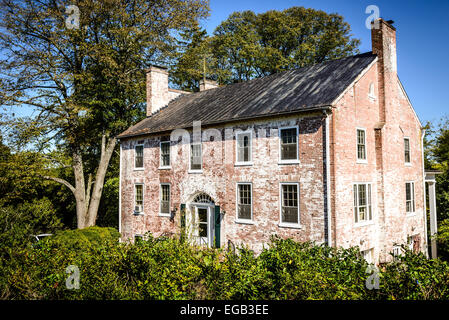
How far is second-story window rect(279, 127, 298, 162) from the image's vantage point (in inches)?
590

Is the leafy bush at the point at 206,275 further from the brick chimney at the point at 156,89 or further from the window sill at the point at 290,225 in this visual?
A: the brick chimney at the point at 156,89

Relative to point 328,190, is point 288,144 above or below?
above


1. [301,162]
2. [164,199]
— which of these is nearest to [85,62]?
[164,199]

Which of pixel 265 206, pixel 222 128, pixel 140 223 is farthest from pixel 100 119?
pixel 265 206

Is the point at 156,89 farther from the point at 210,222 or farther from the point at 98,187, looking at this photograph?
the point at 210,222

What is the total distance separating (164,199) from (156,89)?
28.3 feet

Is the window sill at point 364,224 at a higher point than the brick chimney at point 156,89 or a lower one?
lower

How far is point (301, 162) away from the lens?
1465 centimetres

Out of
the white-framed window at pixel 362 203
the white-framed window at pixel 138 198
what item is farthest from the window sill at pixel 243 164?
the white-framed window at pixel 138 198

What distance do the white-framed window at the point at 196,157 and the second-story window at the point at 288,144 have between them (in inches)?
195

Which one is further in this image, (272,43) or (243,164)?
(272,43)

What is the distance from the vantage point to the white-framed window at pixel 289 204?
1464cm

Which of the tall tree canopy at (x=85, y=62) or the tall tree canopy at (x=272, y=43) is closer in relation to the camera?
the tall tree canopy at (x=85, y=62)

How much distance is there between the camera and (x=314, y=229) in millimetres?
13992
